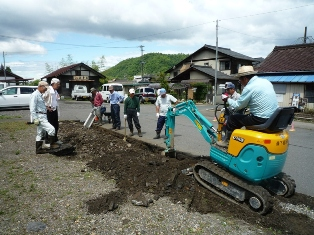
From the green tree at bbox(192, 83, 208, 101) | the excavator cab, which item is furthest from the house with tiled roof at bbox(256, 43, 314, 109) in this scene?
the excavator cab

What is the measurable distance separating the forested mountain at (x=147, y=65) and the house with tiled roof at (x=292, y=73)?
5544cm

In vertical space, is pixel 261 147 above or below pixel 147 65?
below

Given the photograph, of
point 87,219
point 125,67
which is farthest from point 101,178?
point 125,67

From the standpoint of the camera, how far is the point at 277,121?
3627 mm

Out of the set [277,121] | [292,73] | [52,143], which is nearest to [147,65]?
[292,73]

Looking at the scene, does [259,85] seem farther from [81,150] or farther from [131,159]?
[81,150]

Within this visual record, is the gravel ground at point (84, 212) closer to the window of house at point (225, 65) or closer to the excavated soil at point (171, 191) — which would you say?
the excavated soil at point (171, 191)

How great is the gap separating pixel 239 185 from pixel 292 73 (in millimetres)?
17171

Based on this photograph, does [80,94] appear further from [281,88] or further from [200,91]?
[281,88]

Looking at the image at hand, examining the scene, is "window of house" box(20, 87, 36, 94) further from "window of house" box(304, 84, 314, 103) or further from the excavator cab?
"window of house" box(304, 84, 314, 103)

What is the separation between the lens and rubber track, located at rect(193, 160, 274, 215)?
3683 mm

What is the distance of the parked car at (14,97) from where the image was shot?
1820 centimetres

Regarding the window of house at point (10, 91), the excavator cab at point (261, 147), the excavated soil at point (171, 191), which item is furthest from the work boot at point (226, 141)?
the window of house at point (10, 91)

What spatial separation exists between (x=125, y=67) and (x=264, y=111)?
3523 inches
